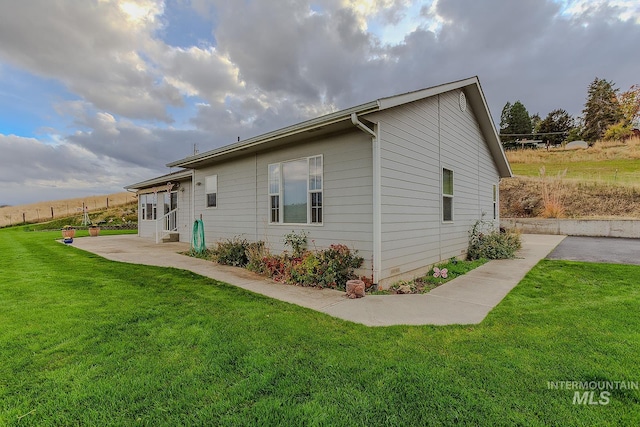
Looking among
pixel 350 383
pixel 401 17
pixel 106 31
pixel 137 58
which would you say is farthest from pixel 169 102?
pixel 350 383

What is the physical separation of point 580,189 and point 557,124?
89.4 feet

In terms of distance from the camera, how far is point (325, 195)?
6141mm

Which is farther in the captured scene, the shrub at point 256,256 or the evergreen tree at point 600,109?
the evergreen tree at point 600,109

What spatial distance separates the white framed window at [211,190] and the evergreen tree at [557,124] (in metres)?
42.4

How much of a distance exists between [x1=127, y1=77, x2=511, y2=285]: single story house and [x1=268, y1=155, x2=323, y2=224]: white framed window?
0.02 m

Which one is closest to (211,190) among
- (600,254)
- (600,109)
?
(600,254)

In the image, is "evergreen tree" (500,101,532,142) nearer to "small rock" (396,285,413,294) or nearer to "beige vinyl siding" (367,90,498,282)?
"beige vinyl siding" (367,90,498,282)

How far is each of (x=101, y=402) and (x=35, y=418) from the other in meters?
0.35

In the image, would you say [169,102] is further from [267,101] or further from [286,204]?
[286,204]

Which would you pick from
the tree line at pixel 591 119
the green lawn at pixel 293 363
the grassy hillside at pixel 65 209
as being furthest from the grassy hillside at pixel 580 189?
the grassy hillside at pixel 65 209

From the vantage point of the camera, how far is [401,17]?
987 centimetres

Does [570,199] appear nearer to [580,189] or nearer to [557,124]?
[580,189]

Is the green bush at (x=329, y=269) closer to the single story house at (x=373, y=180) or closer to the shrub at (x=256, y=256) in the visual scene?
the single story house at (x=373, y=180)

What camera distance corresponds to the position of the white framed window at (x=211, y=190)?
383 inches
